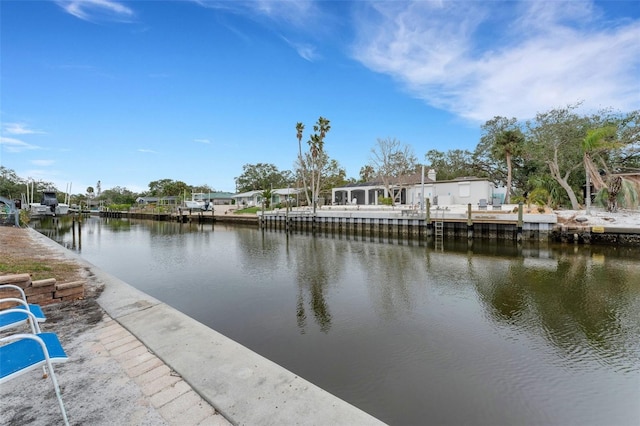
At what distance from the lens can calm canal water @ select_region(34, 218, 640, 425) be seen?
14.1 ft

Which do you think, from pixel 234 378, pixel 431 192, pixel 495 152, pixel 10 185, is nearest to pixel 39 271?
pixel 234 378

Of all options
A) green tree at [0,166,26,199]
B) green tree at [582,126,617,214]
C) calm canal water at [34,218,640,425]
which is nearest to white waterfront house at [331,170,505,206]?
green tree at [582,126,617,214]

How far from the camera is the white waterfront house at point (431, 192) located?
1216 inches

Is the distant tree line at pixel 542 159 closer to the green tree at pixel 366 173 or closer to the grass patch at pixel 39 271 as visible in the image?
the green tree at pixel 366 173

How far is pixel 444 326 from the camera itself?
6.85 meters

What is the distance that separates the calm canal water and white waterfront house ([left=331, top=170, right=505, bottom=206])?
14.2 meters

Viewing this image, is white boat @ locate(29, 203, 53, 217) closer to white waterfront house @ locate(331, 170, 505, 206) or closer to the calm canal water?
white waterfront house @ locate(331, 170, 505, 206)

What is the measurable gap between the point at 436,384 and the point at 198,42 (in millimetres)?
19821

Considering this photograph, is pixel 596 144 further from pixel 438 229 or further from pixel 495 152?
pixel 438 229

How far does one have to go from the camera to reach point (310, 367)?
16.8ft

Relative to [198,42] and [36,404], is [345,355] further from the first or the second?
[198,42]

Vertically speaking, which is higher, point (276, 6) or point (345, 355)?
point (276, 6)

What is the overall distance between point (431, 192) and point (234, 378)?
33256 millimetres

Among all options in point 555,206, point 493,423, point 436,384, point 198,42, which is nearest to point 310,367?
point 436,384
